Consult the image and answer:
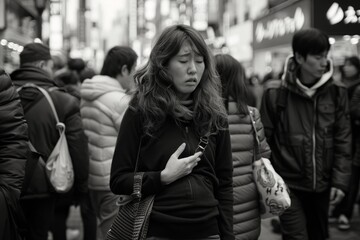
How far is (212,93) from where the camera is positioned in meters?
3.09

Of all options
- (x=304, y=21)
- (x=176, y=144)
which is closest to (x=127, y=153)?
(x=176, y=144)

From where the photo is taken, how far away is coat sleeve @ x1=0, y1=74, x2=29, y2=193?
9.85 ft

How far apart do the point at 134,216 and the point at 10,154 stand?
0.77 m

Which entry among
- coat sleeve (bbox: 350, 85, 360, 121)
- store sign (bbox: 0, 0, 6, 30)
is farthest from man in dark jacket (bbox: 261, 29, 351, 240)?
store sign (bbox: 0, 0, 6, 30)

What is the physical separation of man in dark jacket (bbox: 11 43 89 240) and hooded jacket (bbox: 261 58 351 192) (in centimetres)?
173

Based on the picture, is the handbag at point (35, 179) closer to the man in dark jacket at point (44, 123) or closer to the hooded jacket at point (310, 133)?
the man in dark jacket at point (44, 123)

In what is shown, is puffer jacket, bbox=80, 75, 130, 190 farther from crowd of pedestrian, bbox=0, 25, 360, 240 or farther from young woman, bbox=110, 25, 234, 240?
young woman, bbox=110, 25, 234, 240

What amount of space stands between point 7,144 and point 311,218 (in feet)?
9.12

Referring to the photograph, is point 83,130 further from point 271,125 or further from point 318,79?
point 318,79

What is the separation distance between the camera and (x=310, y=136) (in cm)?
464

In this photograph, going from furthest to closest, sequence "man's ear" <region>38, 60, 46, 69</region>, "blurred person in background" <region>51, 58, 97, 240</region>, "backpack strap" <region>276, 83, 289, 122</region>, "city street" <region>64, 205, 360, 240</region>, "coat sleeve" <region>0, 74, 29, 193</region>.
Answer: "city street" <region>64, 205, 360, 240</region> < "blurred person in background" <region>51, 58, 97, 240</region> < "man's ear" <region>38, 60, 46, 69</region> < "backpack strap" <region>276, 83, 289, 122</region> < "coat sleeve" <region>0, 74, 29, 193</region>

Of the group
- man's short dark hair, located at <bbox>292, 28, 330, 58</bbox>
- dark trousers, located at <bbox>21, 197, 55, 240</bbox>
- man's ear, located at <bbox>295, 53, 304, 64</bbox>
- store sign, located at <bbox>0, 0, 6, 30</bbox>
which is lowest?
dark trousers, located at <bbox>21, 197, 55, 240</bbox>

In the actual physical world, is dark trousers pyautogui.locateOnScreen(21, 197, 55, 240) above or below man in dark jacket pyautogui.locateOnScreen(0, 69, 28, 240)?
below

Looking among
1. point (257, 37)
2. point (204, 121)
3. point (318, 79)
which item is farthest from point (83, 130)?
point (257, 37)
